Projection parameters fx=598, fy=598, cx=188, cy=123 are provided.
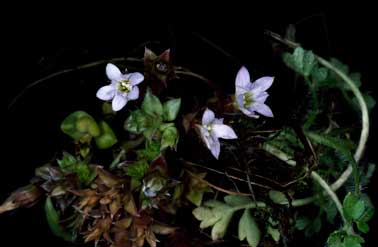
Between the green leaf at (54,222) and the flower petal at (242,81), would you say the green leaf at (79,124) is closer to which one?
the green leaf at (54,222)

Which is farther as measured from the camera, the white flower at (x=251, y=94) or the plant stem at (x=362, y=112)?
the plant stem at (x=362, y=112)

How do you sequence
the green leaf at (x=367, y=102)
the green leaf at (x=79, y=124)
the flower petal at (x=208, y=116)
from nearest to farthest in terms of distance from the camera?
the flower petal at (x=208, y=116) → the green leaf at (x=79, y=124) → the green leaf at (x=367, y=102)

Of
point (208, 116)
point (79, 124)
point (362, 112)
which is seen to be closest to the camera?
point (208, 116)

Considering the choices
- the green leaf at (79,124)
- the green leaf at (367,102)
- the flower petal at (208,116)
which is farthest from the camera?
the green leaf at (367,102)

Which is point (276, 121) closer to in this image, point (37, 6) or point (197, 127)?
point (197, 127)

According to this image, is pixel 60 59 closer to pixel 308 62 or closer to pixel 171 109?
pixel 171 109

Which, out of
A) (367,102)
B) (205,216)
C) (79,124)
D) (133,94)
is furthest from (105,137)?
(367,102)

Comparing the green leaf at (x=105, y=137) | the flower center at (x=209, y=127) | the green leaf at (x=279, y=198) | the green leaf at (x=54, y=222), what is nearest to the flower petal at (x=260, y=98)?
the flower center at (x=209, y=127)
